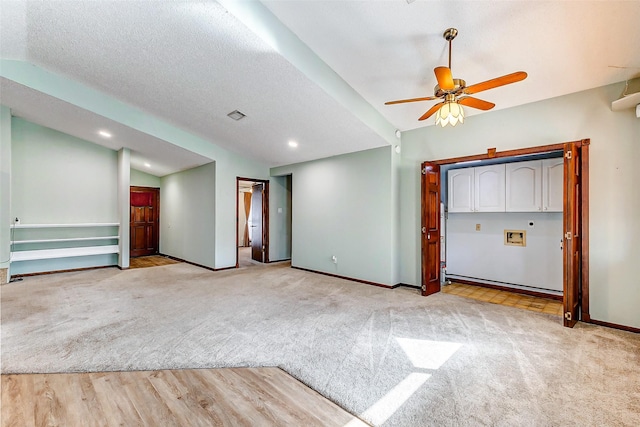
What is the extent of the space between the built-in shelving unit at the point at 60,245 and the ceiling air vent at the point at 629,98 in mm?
8768

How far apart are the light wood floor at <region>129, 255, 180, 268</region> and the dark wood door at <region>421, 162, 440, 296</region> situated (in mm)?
6132

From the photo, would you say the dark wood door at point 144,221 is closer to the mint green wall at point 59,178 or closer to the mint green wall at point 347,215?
the mint green wall at point 59,178

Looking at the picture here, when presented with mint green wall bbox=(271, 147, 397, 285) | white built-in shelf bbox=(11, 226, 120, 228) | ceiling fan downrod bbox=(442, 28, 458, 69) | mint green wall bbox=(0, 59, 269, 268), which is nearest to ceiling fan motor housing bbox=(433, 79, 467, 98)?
ceiling fan downrod bbox=(442, 28, 458, 69)

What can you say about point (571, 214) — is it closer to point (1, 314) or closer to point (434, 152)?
point (434, 152)

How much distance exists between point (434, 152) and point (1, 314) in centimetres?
640

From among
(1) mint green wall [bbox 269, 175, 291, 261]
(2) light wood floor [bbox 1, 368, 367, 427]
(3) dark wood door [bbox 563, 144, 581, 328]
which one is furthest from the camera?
(1) mint green wall [bbox 269, 175, 291, 261]

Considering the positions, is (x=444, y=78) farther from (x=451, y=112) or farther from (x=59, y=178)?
(x=59, y=178)

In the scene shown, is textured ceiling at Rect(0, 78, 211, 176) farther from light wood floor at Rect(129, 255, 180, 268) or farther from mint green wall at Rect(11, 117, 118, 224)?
light wood floor at Rect(129, 255, 180, 268)

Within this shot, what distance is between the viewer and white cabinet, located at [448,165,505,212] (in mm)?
4633

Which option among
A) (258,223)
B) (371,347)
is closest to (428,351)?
(371,347)

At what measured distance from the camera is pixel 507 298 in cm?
429

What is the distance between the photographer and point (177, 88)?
150 inches

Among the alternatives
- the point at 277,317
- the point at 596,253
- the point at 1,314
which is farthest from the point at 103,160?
the point at 596,253

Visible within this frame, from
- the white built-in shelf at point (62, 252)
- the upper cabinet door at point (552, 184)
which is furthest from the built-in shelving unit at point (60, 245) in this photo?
the upper cabinet door at point (552, 184)
